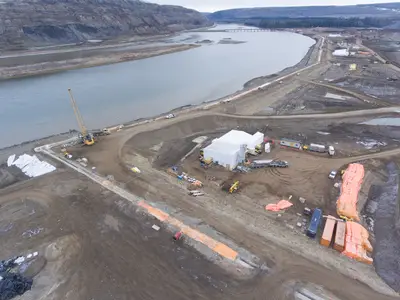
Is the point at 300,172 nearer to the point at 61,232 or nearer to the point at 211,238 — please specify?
the point at 211,238

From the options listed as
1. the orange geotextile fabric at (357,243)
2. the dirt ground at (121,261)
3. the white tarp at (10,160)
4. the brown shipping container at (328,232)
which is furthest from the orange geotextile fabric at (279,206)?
the white tarp at (10,160)

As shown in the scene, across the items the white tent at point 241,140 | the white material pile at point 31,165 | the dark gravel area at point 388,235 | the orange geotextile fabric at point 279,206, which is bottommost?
the dark gravel area at point 388,235

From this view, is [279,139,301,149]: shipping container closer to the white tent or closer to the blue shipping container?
the white tent

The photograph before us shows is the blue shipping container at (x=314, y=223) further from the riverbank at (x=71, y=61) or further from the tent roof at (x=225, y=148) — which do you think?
the riverbank at (x=71, y=61)

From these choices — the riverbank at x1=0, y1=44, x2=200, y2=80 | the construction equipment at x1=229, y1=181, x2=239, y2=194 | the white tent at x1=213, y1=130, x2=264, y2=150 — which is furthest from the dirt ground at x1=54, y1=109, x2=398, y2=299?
the riverbank at x1=0, y1=44, x2=200, y2=80

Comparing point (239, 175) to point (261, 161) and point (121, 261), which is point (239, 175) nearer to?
point (261, 161)

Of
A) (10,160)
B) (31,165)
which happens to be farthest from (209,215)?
(10,160)
